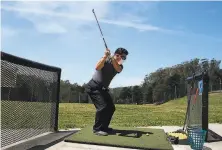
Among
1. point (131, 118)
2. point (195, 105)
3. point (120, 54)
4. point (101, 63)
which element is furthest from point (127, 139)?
point (131, 118)

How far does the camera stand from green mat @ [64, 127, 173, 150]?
6449mm

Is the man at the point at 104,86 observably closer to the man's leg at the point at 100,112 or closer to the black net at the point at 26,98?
the man's leg at the point at 100,112

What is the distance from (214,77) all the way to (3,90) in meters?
62.5

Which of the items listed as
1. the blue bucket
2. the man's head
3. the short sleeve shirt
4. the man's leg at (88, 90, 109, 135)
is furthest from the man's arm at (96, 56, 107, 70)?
the blue bucket

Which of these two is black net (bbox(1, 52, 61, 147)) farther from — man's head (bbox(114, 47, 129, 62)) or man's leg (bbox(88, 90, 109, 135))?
man's head (bbox(114, 47, 129, 62))

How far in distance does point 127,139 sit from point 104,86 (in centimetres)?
112

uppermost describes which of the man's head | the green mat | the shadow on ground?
the man's head

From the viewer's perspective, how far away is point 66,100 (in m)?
43.0

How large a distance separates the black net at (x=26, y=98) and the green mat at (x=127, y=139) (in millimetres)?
843

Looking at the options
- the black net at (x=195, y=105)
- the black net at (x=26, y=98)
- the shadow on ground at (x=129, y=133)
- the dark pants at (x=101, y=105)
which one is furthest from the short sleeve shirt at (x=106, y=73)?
the black net at (x=195, y=105)

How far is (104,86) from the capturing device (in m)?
7.46

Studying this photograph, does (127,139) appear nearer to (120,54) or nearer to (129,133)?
(129,133)

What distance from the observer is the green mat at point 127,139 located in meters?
6.45

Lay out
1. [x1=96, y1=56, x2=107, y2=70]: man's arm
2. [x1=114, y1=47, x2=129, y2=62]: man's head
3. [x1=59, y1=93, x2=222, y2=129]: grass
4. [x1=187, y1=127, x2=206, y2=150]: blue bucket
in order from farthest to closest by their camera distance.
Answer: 1. [x1=59, y1=93, x2=222, y2=129]: grass
2. [x1=114, y1=47, x2=129, y2=62]: man's head
3. [x1=96, y1=56, x2=107, y2=70]: man's arm
4. [x1=187, y1=127, x2=206, y2=150]: blue bucket
